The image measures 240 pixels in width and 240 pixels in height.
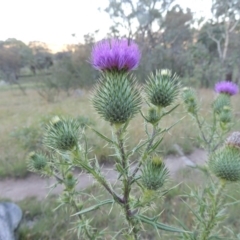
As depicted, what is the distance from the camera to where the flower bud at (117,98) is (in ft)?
4.49

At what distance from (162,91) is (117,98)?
277mm

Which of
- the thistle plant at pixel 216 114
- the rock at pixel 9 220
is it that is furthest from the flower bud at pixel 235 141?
the rock at pixel 9 220

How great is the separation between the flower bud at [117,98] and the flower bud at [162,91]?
0.09 meters

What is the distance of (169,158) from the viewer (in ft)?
22.4

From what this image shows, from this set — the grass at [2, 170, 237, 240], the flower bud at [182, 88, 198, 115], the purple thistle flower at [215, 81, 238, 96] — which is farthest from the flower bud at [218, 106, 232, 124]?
the grass at [2, 170, 237, 240]

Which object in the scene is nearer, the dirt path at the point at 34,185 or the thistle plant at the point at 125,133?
the thistle plant at the point at 125,133

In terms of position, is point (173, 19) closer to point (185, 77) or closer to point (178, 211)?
point (185, 77)

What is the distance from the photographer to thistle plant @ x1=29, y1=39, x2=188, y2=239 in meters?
1.23

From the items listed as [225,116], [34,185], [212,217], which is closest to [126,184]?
[212,217]

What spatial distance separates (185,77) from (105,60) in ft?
69.5

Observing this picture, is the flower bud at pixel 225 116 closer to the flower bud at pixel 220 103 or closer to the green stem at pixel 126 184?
the flower bud at pixel 220 103

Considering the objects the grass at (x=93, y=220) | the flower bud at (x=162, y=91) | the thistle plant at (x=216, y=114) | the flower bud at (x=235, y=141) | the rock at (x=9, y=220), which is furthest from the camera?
the grass at (x=93, y=220)

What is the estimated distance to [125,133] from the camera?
1297 millimetres

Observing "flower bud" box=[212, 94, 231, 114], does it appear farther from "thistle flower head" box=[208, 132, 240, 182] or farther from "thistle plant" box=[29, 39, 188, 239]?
"thistle plant" box=[29, 39, 188, 239]
